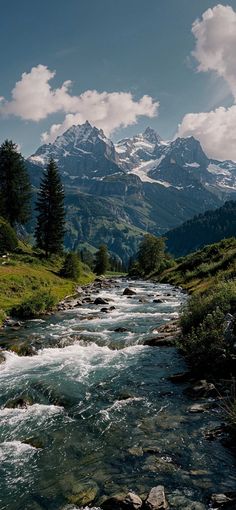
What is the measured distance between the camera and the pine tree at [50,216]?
83812 millimetres

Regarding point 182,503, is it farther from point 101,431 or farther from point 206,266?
point 206,266

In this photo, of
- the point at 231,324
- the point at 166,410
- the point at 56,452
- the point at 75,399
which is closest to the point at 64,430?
the point at 56,452

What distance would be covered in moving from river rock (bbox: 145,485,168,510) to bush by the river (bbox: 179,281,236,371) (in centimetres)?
916

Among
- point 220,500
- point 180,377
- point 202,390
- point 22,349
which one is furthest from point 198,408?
point 22,349

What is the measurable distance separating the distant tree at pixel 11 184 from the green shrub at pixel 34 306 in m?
45.3

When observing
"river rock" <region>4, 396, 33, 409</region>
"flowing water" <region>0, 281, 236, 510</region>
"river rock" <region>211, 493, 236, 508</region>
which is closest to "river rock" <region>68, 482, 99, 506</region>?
"flowing water" <region>0, 281, 236, 510</region>

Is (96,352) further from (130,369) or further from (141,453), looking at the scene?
(141,453)

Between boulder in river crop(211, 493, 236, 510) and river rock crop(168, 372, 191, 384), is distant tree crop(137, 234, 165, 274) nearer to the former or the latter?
river rock crop(168, 372, 191, 384)

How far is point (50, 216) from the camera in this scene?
8525cm

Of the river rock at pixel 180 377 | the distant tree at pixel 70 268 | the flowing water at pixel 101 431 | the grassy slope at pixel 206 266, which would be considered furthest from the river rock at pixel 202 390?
the distant tree at pixel 70 268

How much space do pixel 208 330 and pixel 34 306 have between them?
74.6 ft

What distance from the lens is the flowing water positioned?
1143 cm

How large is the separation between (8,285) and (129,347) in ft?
79.1

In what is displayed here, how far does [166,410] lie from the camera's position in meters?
16.2
